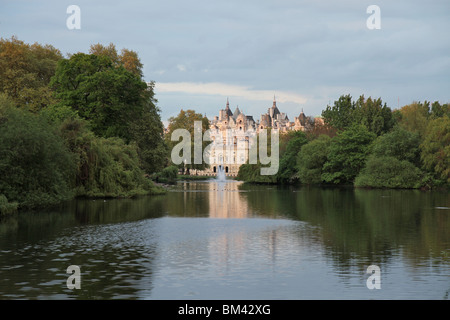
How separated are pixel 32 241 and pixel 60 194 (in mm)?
13725

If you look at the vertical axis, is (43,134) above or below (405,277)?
above

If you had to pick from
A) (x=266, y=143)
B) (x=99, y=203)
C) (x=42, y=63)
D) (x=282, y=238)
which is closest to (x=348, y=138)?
(x=266, y=143)

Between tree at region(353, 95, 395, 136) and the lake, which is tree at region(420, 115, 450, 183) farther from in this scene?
the lake

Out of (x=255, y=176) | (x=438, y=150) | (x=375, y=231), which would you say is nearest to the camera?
(x=375, y=231)

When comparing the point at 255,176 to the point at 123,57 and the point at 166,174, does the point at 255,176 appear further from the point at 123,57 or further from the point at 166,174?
the point at 123,57

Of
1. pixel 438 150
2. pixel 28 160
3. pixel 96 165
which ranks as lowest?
pixel 96 165

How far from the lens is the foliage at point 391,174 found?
66438 mm

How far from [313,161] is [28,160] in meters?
53.0

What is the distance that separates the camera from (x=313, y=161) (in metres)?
78.0

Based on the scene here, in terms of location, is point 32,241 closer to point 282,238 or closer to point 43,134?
point 282,238

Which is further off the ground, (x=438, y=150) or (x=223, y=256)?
(x=438, y=150)

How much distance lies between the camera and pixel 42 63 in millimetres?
57969

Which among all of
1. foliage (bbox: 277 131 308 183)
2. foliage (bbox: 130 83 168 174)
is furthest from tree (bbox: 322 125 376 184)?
foliage (bbox: 130 83 168 174)

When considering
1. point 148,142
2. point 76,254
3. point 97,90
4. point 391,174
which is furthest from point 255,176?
point 76,254
